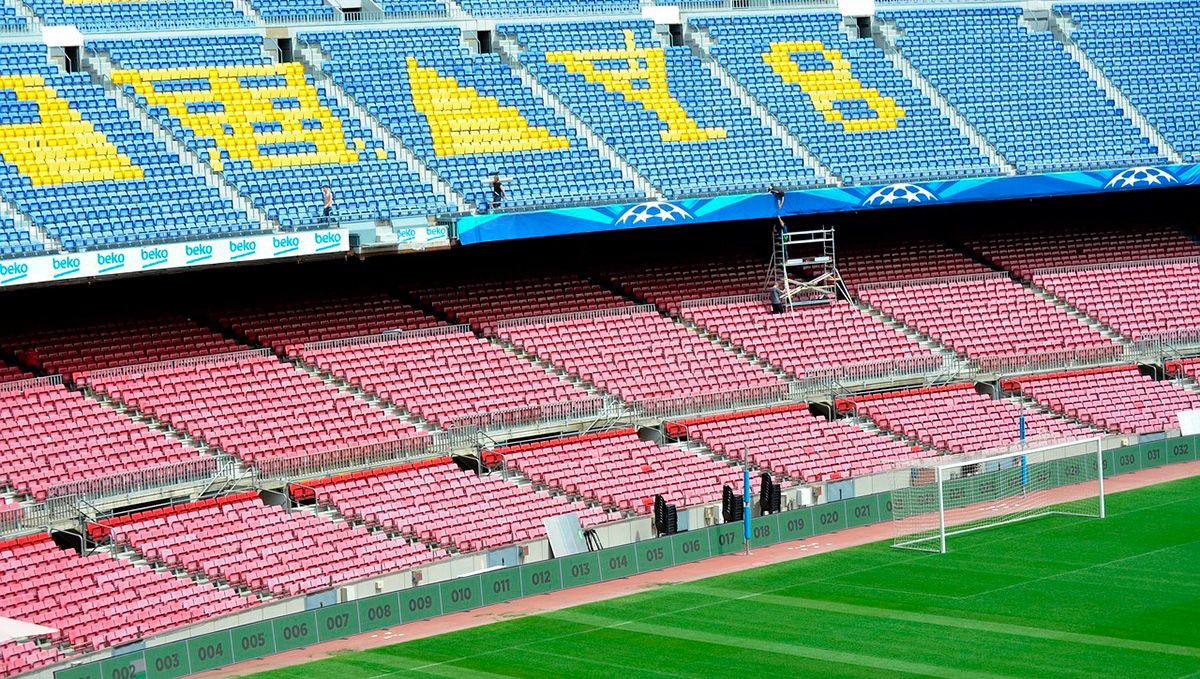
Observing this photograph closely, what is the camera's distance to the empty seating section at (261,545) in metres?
33.1

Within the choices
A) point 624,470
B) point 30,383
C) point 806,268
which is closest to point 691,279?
point 806,268

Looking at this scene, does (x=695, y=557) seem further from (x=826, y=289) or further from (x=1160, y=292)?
(x=1160, y=292)

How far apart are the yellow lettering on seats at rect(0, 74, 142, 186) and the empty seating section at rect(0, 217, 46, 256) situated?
1.81m

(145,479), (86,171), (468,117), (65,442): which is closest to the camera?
(145,479)

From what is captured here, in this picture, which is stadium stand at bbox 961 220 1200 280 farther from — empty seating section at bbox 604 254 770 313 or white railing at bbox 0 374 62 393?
white railing at bbox 0 374 62 393

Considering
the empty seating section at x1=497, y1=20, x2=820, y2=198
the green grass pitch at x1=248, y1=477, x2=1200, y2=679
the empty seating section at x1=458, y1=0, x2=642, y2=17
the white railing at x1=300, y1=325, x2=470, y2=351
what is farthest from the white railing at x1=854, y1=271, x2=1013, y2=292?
the green grass pitch at x1=248, y1=477, x2=1200, y2=679

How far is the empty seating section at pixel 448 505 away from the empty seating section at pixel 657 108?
40.4ft

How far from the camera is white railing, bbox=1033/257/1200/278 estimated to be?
Result: 52.1m

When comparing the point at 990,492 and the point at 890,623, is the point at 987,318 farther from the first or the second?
the point at 890,623

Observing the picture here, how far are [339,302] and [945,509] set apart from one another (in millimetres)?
16110

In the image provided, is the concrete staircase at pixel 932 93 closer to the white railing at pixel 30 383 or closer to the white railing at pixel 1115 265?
the white railing at pixel 1115 265

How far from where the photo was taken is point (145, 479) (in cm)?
3525

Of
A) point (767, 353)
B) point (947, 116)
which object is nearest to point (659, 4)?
point (947, 116)

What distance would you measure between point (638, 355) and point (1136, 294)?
16144mm
